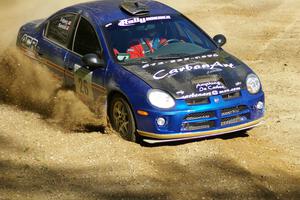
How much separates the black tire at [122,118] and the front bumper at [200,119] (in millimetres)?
147

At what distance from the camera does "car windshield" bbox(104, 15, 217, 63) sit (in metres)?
8.47

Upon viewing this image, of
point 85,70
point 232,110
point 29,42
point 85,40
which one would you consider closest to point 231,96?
point 232,110

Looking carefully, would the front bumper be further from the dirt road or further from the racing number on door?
the racing number on door

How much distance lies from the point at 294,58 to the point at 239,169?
249 inches

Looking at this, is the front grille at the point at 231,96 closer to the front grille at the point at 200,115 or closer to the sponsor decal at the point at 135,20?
the front grille at the point at 200,115

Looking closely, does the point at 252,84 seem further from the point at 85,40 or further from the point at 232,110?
the point at 85,40

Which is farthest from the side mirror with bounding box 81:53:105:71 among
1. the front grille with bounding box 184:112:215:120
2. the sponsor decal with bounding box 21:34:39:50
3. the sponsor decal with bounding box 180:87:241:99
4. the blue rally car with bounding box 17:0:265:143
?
the sponsor decal with bounding box 21:34:39:50

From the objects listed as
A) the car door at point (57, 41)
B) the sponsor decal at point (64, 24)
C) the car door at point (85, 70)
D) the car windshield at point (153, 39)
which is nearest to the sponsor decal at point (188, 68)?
the car windshield at point (153, 39)

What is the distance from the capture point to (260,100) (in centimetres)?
807

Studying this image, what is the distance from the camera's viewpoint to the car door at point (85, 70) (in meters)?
8.37

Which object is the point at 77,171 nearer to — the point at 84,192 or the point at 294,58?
the point at 84,192

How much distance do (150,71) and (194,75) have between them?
52cm

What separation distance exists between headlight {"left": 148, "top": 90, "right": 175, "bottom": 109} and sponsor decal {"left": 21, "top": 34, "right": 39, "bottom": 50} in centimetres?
306

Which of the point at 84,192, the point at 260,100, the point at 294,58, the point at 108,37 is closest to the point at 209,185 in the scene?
the point at 84,192
